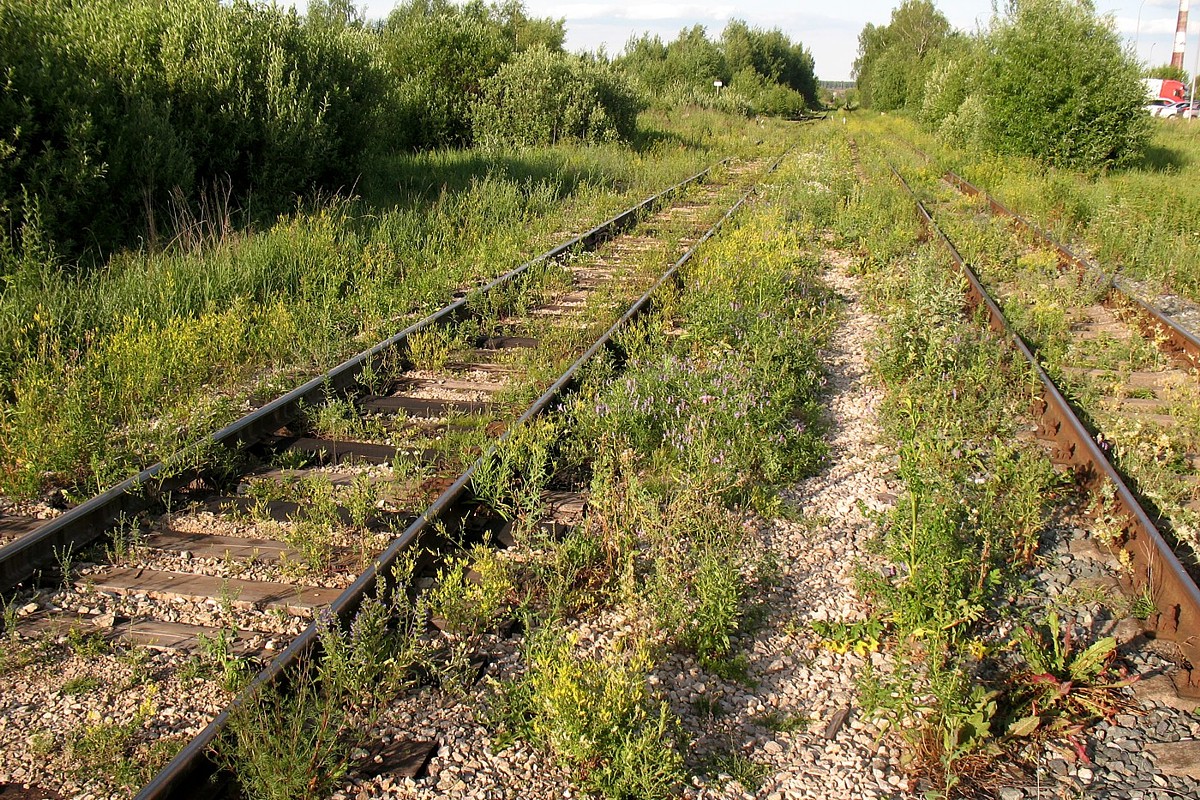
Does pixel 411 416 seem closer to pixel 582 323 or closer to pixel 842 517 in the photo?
pixel 582 323

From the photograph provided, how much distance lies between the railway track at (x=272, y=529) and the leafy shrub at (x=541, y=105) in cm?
1447

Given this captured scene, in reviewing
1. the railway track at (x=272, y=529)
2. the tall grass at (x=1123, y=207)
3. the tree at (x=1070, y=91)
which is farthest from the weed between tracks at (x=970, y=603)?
the tree at (x=1070, y=91)

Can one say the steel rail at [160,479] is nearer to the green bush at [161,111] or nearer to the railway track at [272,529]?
the railway track at [272,529]

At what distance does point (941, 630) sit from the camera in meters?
3.77

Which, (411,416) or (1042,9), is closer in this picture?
(411,416)

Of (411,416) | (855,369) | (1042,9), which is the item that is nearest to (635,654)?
(411,416)

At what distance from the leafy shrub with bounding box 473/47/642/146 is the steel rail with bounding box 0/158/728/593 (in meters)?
13.6

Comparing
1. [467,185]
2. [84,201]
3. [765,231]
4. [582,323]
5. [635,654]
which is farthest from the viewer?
[467,185]

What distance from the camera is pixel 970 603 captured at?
4.05m

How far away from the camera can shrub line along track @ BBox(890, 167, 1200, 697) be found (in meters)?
3.69

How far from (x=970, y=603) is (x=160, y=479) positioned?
415 cm

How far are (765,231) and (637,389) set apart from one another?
666cm

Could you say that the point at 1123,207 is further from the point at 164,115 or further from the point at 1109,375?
the point at 164,115

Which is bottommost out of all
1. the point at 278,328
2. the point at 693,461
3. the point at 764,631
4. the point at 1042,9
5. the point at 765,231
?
the point at 764,631
